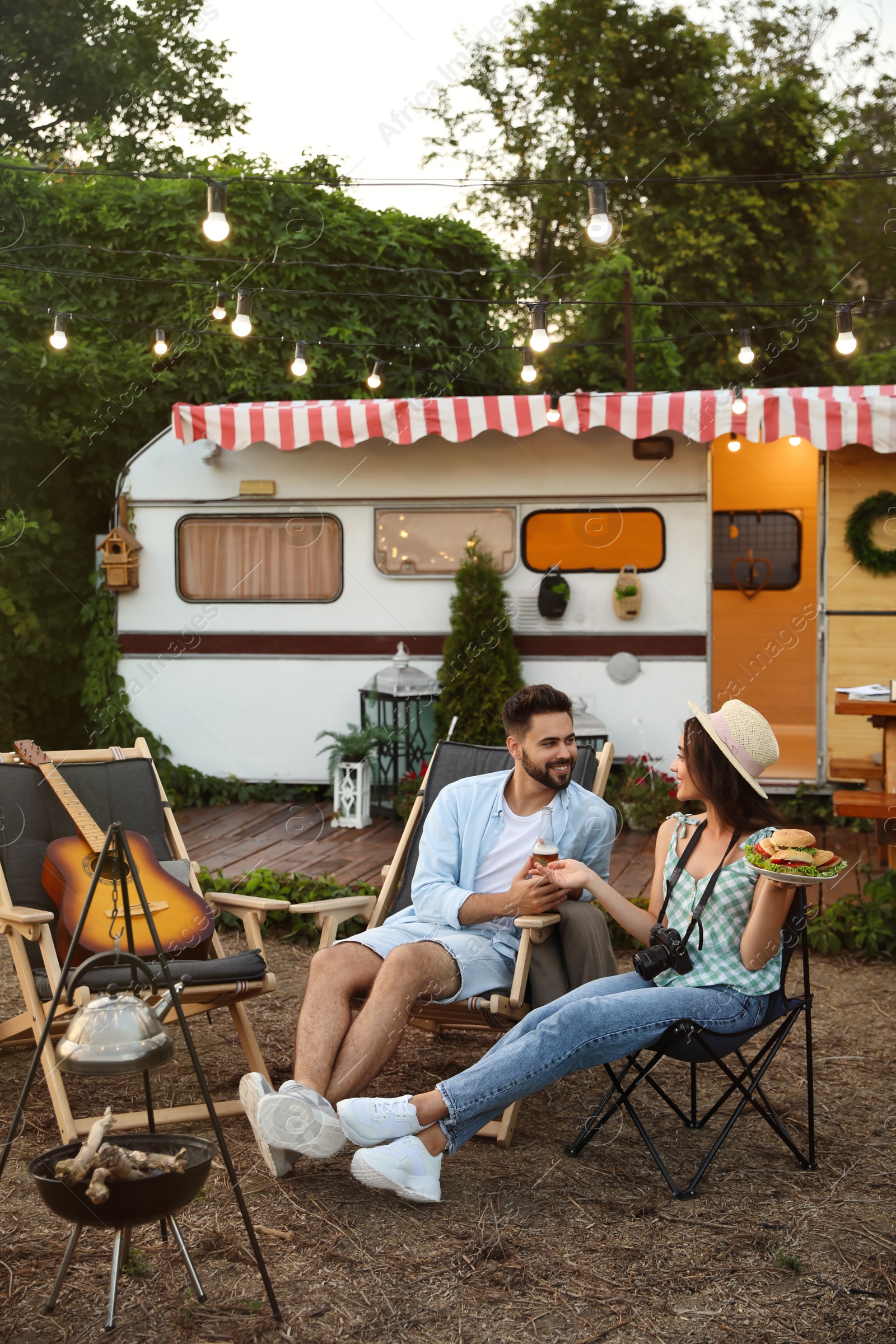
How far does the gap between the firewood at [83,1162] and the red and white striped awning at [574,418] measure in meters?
5.94

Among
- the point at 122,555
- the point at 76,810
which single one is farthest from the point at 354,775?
A: the point at 76,810

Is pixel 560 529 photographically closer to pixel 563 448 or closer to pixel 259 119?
pixel 563 448

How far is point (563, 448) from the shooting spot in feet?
26.2

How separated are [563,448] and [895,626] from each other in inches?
97.2

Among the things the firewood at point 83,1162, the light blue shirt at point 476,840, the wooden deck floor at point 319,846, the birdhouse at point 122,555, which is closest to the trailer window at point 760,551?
the wooden deck floor at point 319,846

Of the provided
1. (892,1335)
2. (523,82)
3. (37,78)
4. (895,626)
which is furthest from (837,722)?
(523,82)

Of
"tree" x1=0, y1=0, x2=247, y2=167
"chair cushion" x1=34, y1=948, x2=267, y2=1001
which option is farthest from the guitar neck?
"tree" x1=0, y1=0, x2=247, y2=167

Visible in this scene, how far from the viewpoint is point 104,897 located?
147 inches

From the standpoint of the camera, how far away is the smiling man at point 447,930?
9.96 ft

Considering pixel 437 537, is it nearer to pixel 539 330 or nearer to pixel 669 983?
pixel 539 330

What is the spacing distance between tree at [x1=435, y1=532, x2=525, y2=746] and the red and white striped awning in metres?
0.92

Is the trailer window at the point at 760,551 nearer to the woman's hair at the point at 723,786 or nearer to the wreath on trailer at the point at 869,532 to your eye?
the wreath on trailer at the point at 869,532

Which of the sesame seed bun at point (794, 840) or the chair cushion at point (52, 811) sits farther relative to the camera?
the chair cushion at point (52, 811)

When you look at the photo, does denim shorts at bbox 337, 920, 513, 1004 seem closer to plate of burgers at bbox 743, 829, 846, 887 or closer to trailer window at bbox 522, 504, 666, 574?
plate of burgers at bbox 743, 829, 846, 887
